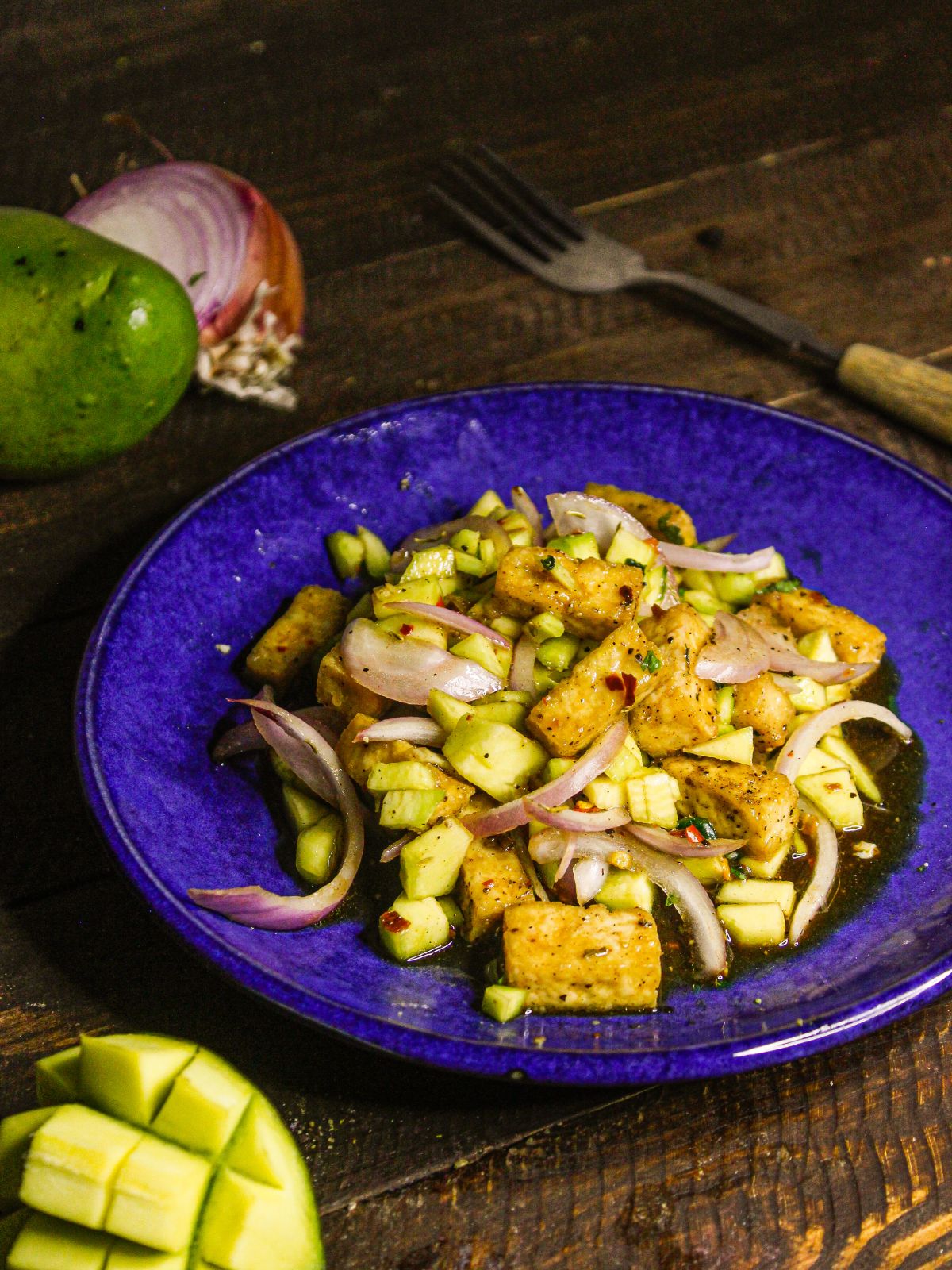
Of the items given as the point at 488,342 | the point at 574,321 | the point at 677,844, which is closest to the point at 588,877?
the point at 677,844

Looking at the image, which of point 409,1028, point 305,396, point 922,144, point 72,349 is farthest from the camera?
point 922,144

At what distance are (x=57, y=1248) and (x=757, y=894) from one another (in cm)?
125

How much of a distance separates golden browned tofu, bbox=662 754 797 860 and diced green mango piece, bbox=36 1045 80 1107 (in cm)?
116

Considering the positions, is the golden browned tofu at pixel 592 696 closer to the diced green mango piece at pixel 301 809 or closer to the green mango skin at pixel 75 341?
the diced green mango piece at pixel 301 809

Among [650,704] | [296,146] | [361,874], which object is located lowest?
[361,874]

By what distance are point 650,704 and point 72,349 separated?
62.6 inches

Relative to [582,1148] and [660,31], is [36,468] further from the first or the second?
[660,31]

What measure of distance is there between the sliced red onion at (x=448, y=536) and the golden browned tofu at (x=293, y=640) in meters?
0.18

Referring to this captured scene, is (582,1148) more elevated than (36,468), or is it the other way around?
(36,468)

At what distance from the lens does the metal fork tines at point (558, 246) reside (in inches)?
144

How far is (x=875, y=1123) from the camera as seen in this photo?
200 cm

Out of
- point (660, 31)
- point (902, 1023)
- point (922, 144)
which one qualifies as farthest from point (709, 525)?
point (660, 31)

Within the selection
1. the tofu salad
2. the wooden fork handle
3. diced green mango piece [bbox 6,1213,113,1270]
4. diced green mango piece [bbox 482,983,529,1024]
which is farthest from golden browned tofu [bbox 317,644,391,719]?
the wooden fork handle

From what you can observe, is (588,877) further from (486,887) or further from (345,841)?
→ (345,841)
